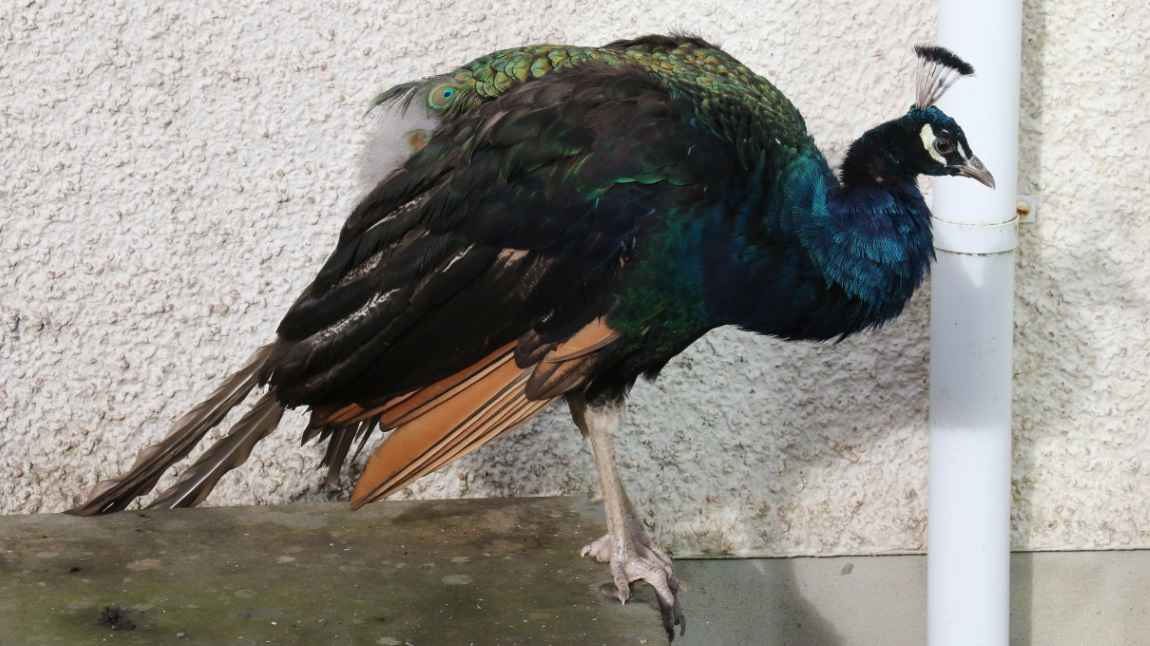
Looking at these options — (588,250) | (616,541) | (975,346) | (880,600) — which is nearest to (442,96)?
(588,250)

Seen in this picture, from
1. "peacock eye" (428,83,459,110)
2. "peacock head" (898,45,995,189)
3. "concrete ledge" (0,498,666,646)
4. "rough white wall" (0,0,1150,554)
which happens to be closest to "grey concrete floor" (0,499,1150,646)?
"concrete ledge" (0,498,666,646)

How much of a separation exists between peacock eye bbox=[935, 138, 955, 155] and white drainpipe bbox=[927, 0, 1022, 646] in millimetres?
531

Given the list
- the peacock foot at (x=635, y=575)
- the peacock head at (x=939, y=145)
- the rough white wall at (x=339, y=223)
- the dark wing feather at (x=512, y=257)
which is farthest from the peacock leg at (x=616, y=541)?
the peacock head at (x=939, y=145)

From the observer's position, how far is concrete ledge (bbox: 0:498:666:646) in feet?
8.27

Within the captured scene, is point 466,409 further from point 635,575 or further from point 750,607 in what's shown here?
point 750,607

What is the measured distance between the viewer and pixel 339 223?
3305mm

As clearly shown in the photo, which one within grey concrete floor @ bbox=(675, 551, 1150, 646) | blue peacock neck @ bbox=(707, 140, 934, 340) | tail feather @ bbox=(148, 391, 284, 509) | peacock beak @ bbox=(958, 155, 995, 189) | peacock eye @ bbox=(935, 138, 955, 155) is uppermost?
peacock eye @ bbox=(935, 138, 955, 155)

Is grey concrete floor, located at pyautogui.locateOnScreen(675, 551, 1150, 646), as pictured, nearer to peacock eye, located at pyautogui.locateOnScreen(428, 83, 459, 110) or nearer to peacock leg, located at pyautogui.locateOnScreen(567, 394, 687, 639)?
peacock leg, located at pyautogui.locateOnScreen(567, 394, 687, 639)

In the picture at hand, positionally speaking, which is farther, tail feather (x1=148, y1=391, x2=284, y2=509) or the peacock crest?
tail feather (x1=148, y1=391, x2=284, y2=509)

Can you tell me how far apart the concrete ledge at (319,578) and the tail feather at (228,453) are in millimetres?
73

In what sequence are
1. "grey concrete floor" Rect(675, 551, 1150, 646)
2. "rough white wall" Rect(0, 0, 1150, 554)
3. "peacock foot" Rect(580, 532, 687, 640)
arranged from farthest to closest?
"grey concrete floor" Rect(675, 551, 1150, 646), "rough white wall" Rect(0, 0, 1150, 554), "peacock foot" Rect(580, 532, 687, 640)

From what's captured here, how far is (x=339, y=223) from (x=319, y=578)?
0.96 metres

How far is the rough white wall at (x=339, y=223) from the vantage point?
127 inches

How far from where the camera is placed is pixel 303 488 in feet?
11.2
